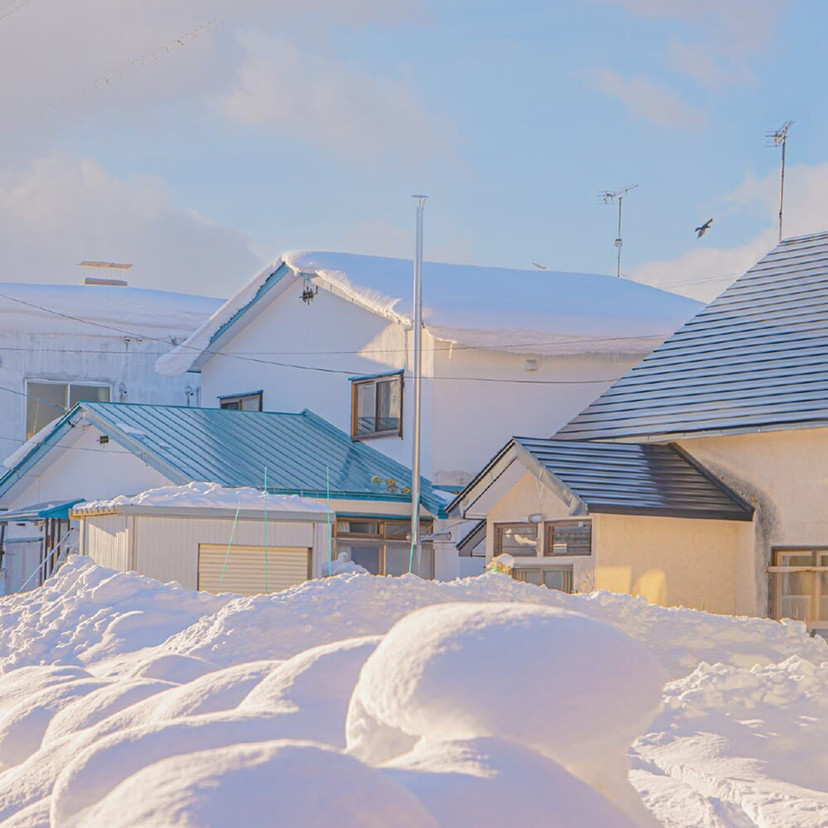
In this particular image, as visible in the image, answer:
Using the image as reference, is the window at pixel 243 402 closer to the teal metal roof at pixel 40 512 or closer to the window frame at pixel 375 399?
the window frame at pixel 375 399

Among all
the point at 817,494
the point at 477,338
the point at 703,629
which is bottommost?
the point at 703,629

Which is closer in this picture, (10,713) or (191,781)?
(191,781)

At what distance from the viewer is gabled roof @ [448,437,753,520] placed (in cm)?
1747

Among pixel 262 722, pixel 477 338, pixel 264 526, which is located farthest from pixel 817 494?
pixel 262 722

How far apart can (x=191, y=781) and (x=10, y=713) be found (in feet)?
10.2

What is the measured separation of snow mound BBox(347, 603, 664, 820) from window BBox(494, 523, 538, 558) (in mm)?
15529

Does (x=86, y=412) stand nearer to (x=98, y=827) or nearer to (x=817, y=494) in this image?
(x=817, y=494)

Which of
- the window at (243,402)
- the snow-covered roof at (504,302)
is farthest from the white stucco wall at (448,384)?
the window at (243,402)

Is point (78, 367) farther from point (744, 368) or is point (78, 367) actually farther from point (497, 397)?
point (744, 368)

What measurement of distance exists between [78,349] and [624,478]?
18441mm

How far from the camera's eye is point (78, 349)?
3309 cm

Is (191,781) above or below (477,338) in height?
below

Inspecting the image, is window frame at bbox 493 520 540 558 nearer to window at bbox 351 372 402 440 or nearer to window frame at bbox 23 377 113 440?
window at bbox 351 372 402 440

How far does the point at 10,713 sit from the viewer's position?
5691 mm
